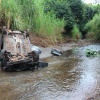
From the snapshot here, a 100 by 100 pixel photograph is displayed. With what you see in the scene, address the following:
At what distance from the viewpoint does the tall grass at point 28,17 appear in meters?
13.3

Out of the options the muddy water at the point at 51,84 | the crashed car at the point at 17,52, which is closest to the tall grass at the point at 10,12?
the crashed car at the point at 17,52

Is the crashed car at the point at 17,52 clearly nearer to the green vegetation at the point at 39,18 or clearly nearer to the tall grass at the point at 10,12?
the tall grass at the point at 10,12

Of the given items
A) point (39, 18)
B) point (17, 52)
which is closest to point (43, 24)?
point (39, 18)

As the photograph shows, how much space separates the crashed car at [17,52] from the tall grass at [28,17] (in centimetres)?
253

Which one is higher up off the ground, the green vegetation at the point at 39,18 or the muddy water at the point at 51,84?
the green vegetation at the point at 39,18

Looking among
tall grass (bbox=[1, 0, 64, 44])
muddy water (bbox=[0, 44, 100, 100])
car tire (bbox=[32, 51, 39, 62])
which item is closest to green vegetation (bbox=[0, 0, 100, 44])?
tall grass (bbox=[1, 0, 64, 44])

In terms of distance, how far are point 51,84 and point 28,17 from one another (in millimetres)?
7485

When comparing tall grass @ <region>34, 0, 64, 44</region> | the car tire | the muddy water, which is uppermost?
tall grass @ <region>34, 0, 64, 44</region>

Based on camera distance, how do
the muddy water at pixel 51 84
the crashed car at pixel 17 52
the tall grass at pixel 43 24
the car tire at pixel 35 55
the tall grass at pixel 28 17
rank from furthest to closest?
the tall grass at pixel 43 24 < the tall grass at pixel 28 17 < the car tire at pixel 35 55 < the crashed car at pixel 17 52 < the muddy water at pixel 51 84

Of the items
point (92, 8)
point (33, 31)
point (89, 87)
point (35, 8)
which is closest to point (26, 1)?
Result: point (35, 8)

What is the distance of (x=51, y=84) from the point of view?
8.19 meters

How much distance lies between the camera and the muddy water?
22.7ft

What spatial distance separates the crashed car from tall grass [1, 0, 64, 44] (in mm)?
Result: 2525

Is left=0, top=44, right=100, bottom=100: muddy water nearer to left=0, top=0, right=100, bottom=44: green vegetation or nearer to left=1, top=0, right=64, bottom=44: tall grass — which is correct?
left=1, top=0, right=64, bottom=44: tall grass
